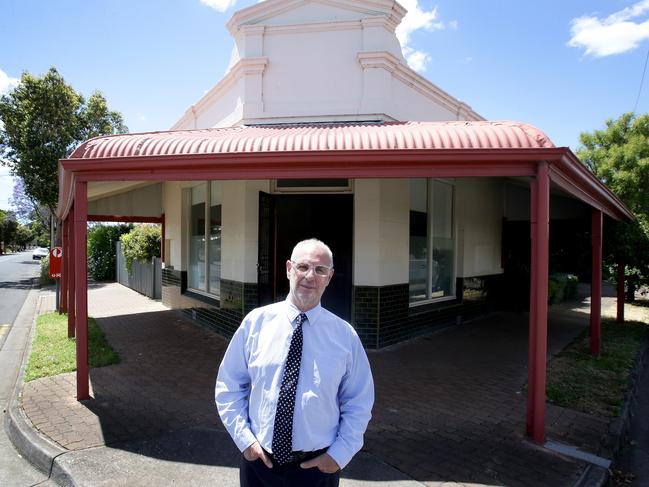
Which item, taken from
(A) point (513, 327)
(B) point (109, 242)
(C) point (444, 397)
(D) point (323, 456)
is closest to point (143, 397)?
(C) point (444, 397)

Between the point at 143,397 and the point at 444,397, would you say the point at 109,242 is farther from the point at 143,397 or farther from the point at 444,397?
the point at 444,397

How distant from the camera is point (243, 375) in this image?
2.14m

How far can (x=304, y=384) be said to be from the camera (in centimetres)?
198

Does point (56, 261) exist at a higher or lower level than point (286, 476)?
higher

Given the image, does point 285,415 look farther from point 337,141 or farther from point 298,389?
point 337,141

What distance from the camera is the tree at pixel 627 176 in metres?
8.74

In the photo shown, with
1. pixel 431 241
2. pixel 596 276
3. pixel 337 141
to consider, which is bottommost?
pixel 596 276

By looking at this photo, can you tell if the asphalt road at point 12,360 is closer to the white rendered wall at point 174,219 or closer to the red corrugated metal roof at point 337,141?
the red corrugated metal roof at point 337,141

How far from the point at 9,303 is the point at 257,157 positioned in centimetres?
1298

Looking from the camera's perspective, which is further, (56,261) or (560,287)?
(560,287)

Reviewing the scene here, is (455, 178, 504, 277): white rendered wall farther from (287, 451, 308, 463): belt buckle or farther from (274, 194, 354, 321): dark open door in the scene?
(287, 451, 308, 463): belt buckle

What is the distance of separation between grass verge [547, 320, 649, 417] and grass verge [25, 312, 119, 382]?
5.65 metres

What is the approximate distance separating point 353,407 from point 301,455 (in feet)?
0.99

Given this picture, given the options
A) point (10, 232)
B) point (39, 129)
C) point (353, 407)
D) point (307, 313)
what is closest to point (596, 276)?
point (353, 407)
